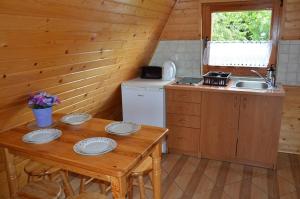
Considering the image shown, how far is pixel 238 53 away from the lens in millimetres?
3277

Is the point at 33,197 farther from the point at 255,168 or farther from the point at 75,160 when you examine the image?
the point at 255,168

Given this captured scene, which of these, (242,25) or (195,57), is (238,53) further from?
(195,57)

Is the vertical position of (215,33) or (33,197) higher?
(215,33)

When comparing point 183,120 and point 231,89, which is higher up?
point 231,89

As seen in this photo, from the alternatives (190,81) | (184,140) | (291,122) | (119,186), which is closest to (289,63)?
(291,122)

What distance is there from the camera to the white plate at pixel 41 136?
1.73 metres

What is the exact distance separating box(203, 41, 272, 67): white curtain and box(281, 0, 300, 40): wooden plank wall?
0.21 metres

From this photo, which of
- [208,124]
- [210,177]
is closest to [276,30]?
[208,124]

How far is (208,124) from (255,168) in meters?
0.71

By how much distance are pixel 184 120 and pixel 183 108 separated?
15cm

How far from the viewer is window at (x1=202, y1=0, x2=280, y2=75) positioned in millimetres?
3084

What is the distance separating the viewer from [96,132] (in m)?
1.88

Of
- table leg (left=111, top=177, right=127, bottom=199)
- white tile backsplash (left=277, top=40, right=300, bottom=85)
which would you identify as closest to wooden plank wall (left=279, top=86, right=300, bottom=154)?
white tile backsplash (left=277, top=40, right=300, bottom=85)

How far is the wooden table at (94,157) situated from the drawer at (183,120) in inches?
48.9
